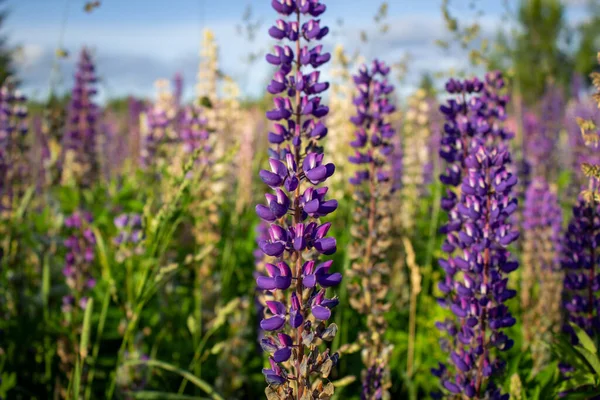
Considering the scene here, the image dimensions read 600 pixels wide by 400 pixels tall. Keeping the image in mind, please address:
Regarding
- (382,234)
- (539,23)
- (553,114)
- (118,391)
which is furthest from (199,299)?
(539,23)

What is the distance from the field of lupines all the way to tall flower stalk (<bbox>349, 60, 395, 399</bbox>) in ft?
0.04

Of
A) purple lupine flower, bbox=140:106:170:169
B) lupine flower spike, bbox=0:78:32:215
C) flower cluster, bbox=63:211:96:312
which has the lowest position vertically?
flower cluster, bbox=63:211:96:312

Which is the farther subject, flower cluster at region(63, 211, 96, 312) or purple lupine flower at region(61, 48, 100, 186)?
purple lupine flower at region(61, 48, 100, 186)

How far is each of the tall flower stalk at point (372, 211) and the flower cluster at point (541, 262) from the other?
1331 millimetres

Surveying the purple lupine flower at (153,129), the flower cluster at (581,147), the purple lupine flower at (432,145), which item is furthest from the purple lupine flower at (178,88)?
the flower cluster at (581,147)

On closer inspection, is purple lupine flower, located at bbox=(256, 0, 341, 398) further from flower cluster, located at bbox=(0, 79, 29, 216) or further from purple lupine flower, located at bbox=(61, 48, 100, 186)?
purple lupine flower, located at bbox=(61, 48, 100, 186)

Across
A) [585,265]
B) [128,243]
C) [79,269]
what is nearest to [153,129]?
[79,269]

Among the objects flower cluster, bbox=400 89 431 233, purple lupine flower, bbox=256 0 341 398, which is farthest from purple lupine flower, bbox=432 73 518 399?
flower cluster, bbox=400 89 431 233

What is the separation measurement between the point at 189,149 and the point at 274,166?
3.22 m

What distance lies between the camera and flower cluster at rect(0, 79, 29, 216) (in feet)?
13.2

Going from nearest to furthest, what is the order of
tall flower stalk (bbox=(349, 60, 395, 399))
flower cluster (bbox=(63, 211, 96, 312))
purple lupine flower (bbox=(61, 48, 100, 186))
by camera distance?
tall flower stalk (bbox=(349, 60, 395, 399)), flower cluster (bbox=(63, 211, 96, 312)), purple lupine flower (bbox=(61, 48, 100, 186))

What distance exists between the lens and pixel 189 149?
15.4ft

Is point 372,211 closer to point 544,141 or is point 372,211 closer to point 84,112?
point 84,112

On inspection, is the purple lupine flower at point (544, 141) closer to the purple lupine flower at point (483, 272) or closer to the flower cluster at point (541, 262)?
the flower cluster at point (541, 262)
